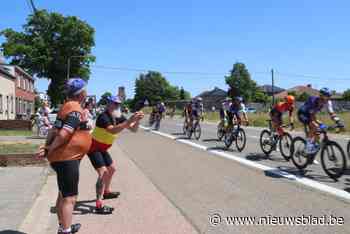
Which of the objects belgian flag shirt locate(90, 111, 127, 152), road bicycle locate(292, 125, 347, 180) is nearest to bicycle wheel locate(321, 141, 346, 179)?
road bicycle locate(292, 125, 347, 180)

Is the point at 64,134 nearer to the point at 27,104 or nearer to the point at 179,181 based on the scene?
the point at 179,181

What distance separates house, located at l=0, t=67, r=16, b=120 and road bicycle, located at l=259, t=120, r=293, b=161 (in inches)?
1361

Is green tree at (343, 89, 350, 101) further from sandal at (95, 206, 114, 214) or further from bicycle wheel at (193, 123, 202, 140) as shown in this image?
sandal at (95, 206, 114, 214)

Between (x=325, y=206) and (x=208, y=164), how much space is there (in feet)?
16.2

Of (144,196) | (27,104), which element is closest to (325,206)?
(144,196)

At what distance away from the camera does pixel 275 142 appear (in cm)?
1192

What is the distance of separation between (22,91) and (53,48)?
993 centimetres

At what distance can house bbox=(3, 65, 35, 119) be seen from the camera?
49.2 metres

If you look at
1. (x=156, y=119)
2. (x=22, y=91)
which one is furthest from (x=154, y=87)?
(x=156, y=119)

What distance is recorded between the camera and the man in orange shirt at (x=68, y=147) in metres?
4.69

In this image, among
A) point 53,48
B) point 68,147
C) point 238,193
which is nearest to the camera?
point 68,147

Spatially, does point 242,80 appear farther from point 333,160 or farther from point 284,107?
point 333,160

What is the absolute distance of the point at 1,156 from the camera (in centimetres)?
1101

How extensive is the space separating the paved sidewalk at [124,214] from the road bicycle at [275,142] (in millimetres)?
4016
